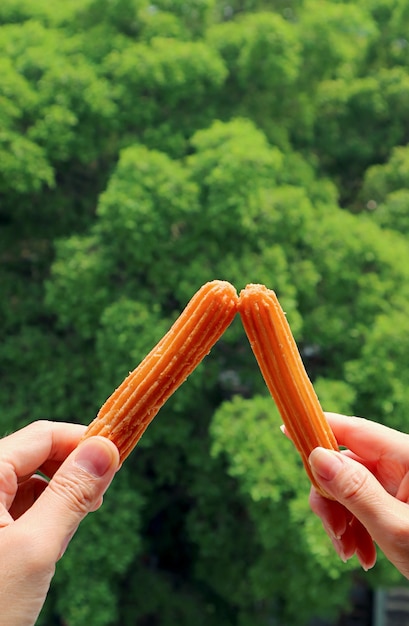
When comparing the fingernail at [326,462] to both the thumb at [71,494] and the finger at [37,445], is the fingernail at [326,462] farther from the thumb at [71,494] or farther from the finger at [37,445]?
the finger at [37,445]

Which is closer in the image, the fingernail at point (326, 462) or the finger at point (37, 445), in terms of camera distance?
the fingernail at point (326, 462)

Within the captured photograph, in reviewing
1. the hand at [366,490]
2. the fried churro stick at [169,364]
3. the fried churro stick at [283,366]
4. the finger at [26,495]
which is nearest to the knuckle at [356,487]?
the hand at [366,490]

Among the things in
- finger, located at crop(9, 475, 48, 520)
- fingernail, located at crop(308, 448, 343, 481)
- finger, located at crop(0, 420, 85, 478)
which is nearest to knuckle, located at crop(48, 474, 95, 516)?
finger, located at crop(0, 420, 85, 478)

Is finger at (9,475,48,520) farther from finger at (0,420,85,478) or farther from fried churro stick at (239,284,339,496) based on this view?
fried churro stick at (239,284,339,496)

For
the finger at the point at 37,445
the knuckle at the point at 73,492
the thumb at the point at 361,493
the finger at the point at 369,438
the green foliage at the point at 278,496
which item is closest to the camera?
the knuckle at the point at 73,492

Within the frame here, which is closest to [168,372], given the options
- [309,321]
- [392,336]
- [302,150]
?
[392,336]

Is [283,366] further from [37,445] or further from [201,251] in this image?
[201,251]
